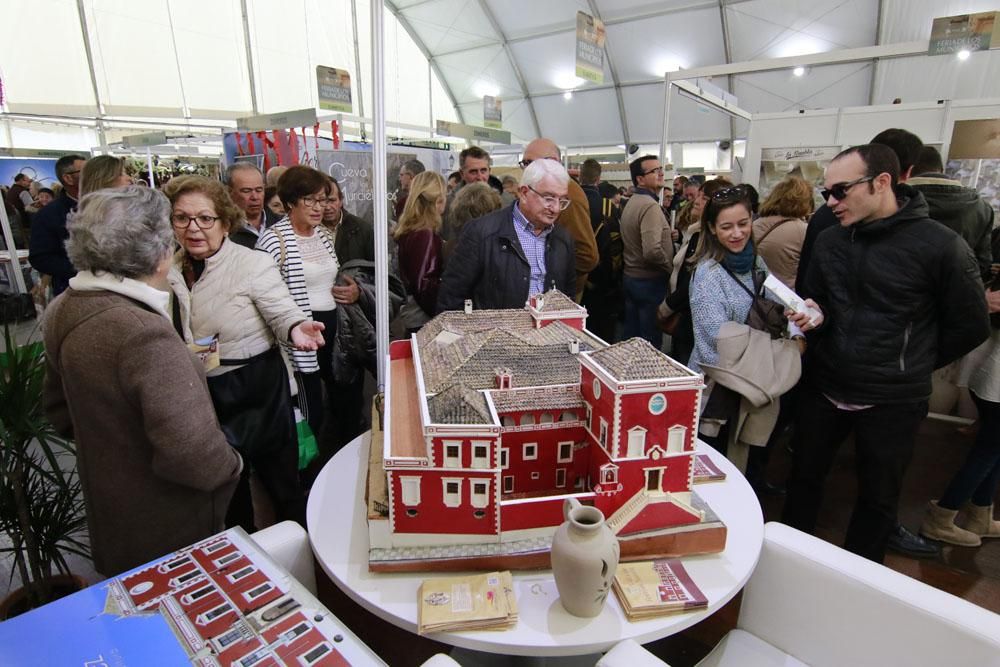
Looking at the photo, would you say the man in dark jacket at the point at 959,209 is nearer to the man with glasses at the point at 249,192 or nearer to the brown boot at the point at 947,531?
the brown boot at the point at 947,531

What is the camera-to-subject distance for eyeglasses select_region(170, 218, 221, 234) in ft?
6.25

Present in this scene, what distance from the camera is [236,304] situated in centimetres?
196

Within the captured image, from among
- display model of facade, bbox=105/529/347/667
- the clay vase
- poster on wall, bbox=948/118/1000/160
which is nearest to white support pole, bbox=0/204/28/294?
display model of facade, bbox=105/529/347/667

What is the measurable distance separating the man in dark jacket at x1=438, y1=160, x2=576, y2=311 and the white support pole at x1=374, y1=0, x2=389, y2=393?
548 mm

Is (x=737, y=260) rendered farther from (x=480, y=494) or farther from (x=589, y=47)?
(x=589, y=47)

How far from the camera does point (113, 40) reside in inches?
444

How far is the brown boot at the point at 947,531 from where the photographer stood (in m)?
2.75

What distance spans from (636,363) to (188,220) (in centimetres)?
156

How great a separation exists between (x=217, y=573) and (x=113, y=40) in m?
13.9

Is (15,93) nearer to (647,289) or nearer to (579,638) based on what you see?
(647,289)

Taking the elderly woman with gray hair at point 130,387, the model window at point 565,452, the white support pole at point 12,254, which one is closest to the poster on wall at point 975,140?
the model window at point 565,452

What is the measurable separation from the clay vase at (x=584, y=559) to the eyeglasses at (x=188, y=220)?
1.55 meters

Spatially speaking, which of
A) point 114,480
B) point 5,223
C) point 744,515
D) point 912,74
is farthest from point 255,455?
point 912,74

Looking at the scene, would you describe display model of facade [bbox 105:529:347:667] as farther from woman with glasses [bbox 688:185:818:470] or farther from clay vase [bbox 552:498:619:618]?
woman with glasses [bbox 688:185:818:470]
